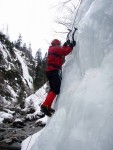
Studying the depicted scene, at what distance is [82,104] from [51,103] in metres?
1.77

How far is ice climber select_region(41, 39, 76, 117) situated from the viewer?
5523mm

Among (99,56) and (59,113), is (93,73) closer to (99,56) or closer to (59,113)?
(99,56)

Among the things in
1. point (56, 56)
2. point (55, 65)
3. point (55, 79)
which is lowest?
point (55, 79)

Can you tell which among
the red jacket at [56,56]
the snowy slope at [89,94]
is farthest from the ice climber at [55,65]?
the snowy slope at [89,94]

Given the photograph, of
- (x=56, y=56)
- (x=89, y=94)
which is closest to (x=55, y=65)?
(x=56, y=56)

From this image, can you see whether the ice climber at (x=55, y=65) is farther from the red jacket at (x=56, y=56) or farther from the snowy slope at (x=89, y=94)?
the snowy slope at (x=89, y=94)

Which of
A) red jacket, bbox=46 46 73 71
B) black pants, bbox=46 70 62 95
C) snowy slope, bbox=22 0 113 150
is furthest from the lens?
black pants, bbox=46 70 62 95

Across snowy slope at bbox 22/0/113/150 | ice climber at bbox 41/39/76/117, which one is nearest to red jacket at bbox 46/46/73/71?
ice climber at bbox 41/39/76/117

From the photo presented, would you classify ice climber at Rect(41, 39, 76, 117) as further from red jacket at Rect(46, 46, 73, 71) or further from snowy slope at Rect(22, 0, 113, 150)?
snowy slope at Rect(22, 0, 113, 150)

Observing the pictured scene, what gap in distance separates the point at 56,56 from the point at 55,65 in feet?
0.67

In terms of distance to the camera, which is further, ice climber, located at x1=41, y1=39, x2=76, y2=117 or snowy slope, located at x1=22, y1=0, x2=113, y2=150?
ice climber, located at x1=41, y1=39, x2=76, y2=117

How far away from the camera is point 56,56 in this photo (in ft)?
18.4

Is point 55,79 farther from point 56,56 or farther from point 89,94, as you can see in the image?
point 89,94

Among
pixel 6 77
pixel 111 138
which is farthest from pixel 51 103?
pixel 6 77
